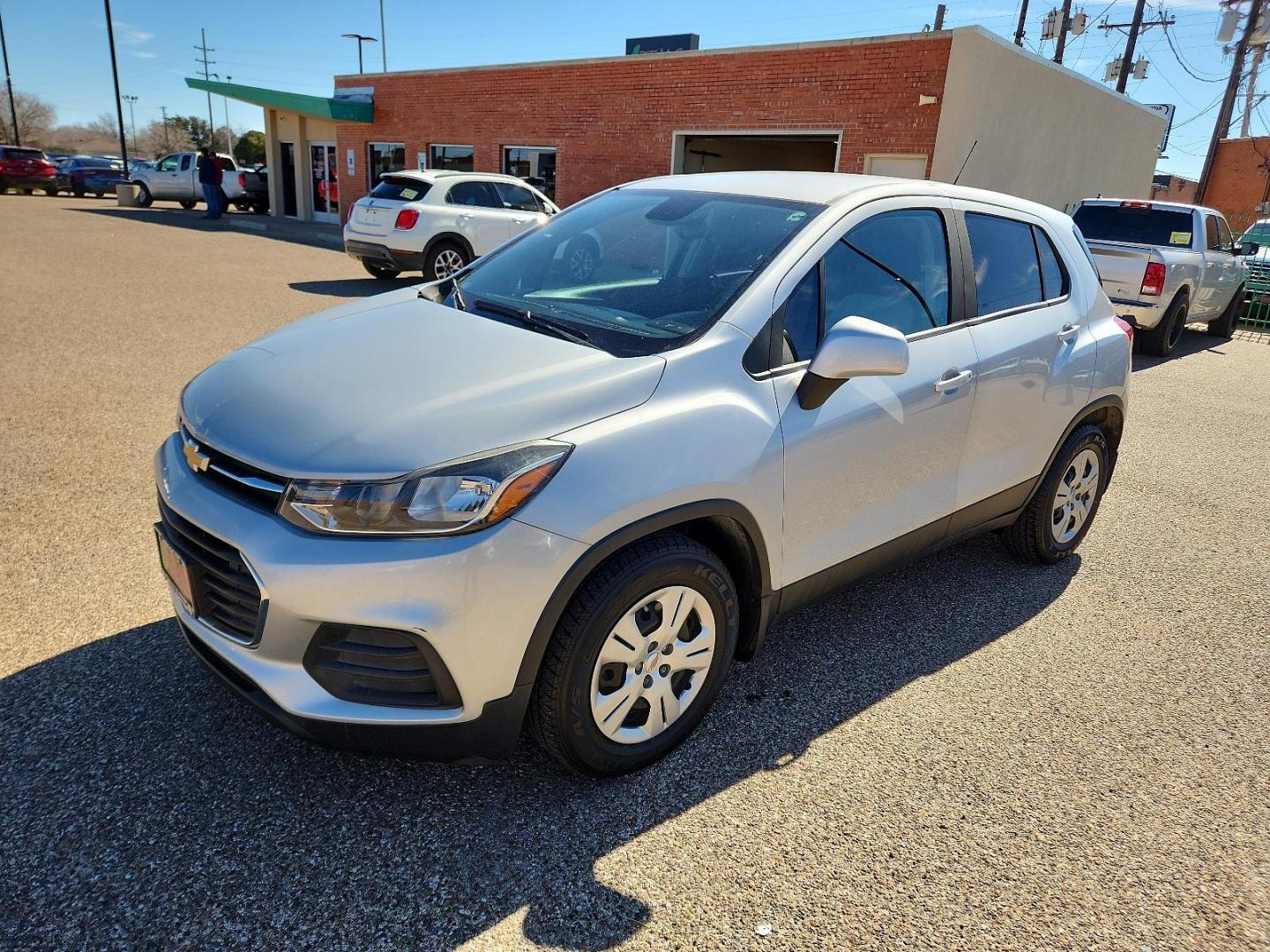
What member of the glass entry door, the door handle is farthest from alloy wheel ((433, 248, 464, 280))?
the glass entry door

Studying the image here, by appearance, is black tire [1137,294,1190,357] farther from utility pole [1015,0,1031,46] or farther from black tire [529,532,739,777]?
utility pole [1015,0,1031,46]

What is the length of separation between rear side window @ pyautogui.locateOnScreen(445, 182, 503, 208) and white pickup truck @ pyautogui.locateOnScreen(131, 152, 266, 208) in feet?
64.3

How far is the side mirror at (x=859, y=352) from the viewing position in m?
2.64

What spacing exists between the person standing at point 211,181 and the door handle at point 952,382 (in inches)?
1018

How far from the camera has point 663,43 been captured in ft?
72.3

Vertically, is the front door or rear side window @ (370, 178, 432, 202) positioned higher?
rear side window @ (370, 178, 432, 202)

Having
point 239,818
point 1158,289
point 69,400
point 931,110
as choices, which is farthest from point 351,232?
point 239,818

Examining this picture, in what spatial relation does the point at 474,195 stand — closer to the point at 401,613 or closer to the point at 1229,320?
the point at 1229,320

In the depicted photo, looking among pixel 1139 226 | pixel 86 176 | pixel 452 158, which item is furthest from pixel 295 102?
pixel 1139 226

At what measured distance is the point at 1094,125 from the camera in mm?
19922

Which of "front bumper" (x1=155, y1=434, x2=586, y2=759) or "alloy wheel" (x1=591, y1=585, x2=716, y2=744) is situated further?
"alloy wheel" (x1=591, y1=585, x2=716, y2=744)

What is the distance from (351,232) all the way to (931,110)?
9643 millimetres

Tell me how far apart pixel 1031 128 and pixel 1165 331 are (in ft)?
23.9

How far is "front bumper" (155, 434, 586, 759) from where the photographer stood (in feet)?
6.99
